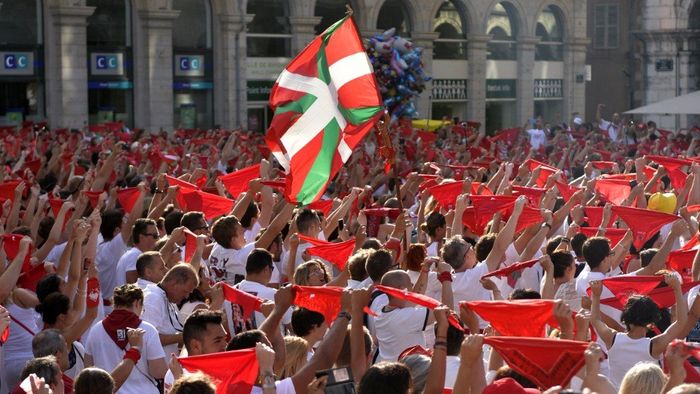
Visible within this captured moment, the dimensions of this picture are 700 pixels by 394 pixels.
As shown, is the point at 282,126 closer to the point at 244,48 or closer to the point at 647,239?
the point at 647,239

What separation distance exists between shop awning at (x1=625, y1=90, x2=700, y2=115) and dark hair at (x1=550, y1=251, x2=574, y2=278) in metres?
20.6

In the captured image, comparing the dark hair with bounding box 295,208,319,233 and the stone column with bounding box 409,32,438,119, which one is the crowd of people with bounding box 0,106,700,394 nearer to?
the dark hair with bounding box 295,208,319,233

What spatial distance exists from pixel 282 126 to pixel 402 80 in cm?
1756

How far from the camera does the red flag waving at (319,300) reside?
7555 millimetres

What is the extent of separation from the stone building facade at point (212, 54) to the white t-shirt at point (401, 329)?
23822mm

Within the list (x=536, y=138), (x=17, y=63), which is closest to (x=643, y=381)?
(x=536, y=138)

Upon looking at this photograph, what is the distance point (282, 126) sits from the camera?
427 inches

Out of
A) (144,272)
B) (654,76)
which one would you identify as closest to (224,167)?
(144,272)

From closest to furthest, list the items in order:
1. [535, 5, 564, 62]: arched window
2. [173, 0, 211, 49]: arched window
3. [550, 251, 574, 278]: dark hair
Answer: [550, 251, 574, 278]: dark hair, [173, 0, 211, 49]: arched window, [535, 5, 564, 62]: arched window

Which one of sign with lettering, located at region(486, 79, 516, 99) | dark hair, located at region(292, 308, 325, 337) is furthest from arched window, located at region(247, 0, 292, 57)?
dark hair, located at region(292, 308, 325, 337)

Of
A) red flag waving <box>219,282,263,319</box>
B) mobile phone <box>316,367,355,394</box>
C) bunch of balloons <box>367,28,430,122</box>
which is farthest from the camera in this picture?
bunch of balloons <box>367,28,430,122</box>

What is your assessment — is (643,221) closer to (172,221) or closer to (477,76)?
(172,221)

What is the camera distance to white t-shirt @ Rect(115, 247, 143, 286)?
10.1m

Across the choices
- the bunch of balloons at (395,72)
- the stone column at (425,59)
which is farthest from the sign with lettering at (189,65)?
the stone column at (425,59)
